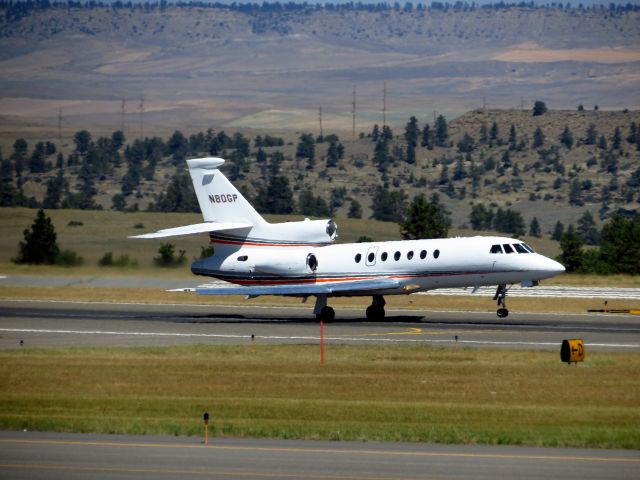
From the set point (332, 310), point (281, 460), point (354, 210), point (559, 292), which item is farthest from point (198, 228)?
point (354, 210)

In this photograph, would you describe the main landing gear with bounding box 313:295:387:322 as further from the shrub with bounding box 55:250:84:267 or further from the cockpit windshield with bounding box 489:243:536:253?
the shrub with bounding box 55:250:84:267

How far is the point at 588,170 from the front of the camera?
193750 millimetres

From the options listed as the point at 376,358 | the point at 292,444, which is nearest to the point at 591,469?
the point at 292,444

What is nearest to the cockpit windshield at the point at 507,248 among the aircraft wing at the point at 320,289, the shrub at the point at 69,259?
the aircraft wing at the point at 320,289

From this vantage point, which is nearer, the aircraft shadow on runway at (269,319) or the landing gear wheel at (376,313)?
the aircraft shadow on runway at (269,319)

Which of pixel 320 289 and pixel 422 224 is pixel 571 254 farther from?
pixel 320 289

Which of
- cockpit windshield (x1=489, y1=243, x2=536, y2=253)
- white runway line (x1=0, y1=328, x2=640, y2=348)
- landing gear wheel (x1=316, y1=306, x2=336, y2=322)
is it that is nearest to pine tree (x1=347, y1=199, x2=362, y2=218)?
landing gear wheel (x1=316, y1=306, x2=336, y2=322)

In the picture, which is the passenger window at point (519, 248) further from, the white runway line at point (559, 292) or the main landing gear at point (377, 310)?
the white runway line at point (559, 292)

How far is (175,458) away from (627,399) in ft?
39.4

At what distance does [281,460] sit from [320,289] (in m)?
27.1

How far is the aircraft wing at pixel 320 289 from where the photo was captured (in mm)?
48000

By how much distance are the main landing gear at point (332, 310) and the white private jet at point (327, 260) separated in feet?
0.12

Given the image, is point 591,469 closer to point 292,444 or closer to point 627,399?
point 292,444

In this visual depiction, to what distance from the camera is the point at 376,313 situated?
4916 cm
